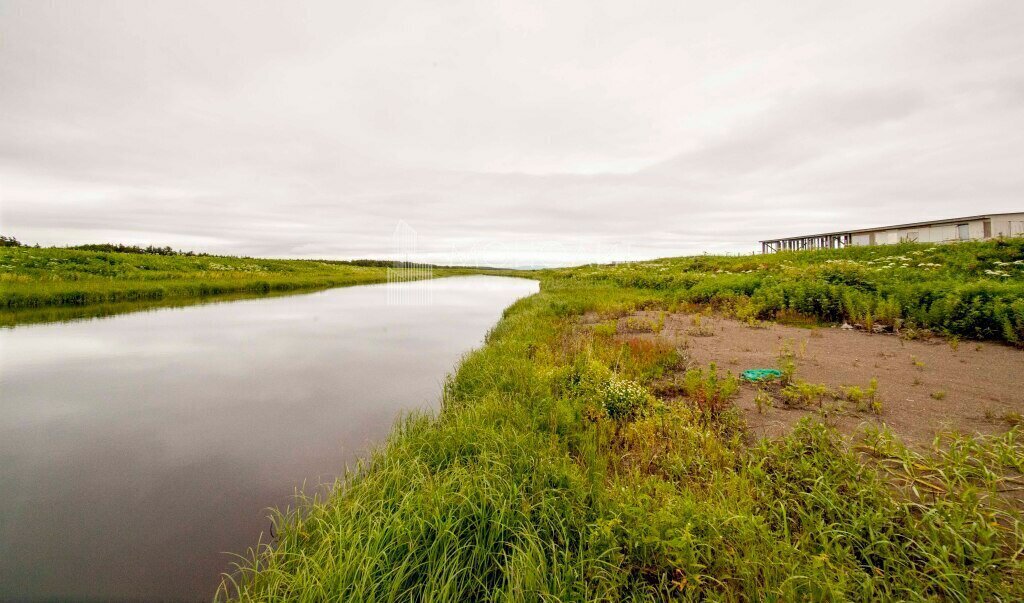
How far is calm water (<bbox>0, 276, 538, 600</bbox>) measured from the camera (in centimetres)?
324

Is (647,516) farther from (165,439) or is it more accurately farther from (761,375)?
(165,439)

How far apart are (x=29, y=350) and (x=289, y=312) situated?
10.1 meters

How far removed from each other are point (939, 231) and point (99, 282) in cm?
6181

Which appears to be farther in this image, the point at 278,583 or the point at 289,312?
the point at 289,312

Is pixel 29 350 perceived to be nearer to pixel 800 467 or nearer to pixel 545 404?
pixel 545 404

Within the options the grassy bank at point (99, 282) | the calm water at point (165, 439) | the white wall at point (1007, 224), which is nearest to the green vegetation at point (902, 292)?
the calm water at point (165, 439)

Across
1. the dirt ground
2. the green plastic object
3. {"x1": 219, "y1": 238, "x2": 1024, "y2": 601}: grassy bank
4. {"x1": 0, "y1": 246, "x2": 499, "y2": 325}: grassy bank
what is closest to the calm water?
{"x1": 219, "y1": 238, "x2": 1024, "y2": 601}: grassy bank

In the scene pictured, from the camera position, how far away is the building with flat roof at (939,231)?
29234 millimetres

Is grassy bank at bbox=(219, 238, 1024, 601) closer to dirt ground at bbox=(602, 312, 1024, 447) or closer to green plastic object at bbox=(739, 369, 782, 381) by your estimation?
dirt ground at bbox=(602, 312, 1024, 447)

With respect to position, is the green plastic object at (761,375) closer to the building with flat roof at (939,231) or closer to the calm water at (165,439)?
the calm water at (165,439)

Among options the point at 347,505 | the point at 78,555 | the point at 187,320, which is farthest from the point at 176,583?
the point at 187,320

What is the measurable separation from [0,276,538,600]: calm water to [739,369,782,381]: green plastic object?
5.60m

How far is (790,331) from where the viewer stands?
1010 cm

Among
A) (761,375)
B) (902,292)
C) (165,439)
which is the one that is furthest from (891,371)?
(165,439)
